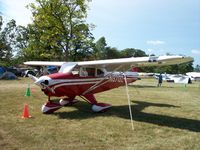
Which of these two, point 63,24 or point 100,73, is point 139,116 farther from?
point 63,24

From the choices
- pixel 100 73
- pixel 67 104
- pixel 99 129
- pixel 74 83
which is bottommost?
pixel 99 129

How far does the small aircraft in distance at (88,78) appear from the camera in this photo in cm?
1228

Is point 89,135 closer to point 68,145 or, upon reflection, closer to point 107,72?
point 68,145

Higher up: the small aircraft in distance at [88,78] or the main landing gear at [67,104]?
the small aircraft in distance at [88,78]

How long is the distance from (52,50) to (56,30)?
378cm

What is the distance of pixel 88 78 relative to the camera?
14078 millimetres

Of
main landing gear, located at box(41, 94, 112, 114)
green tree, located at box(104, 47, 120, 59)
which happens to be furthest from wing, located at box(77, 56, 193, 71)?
green tree, located at box(104, 47, 120, 59)

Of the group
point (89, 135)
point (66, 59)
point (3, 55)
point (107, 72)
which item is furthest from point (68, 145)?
point (3, 55)

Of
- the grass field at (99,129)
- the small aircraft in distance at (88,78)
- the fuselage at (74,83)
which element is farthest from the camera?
the fuselage at (74,83)

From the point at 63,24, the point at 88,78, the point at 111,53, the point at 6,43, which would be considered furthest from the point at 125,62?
the point at 111,53

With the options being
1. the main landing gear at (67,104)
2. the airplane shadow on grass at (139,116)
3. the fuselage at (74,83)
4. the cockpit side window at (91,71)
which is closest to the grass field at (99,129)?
the airplane shadow on grass at (139,116)

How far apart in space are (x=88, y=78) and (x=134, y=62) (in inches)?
99.1

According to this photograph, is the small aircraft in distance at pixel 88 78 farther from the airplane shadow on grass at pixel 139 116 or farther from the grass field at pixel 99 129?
the grass field at pixel 99 129

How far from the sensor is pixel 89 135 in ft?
30.9
